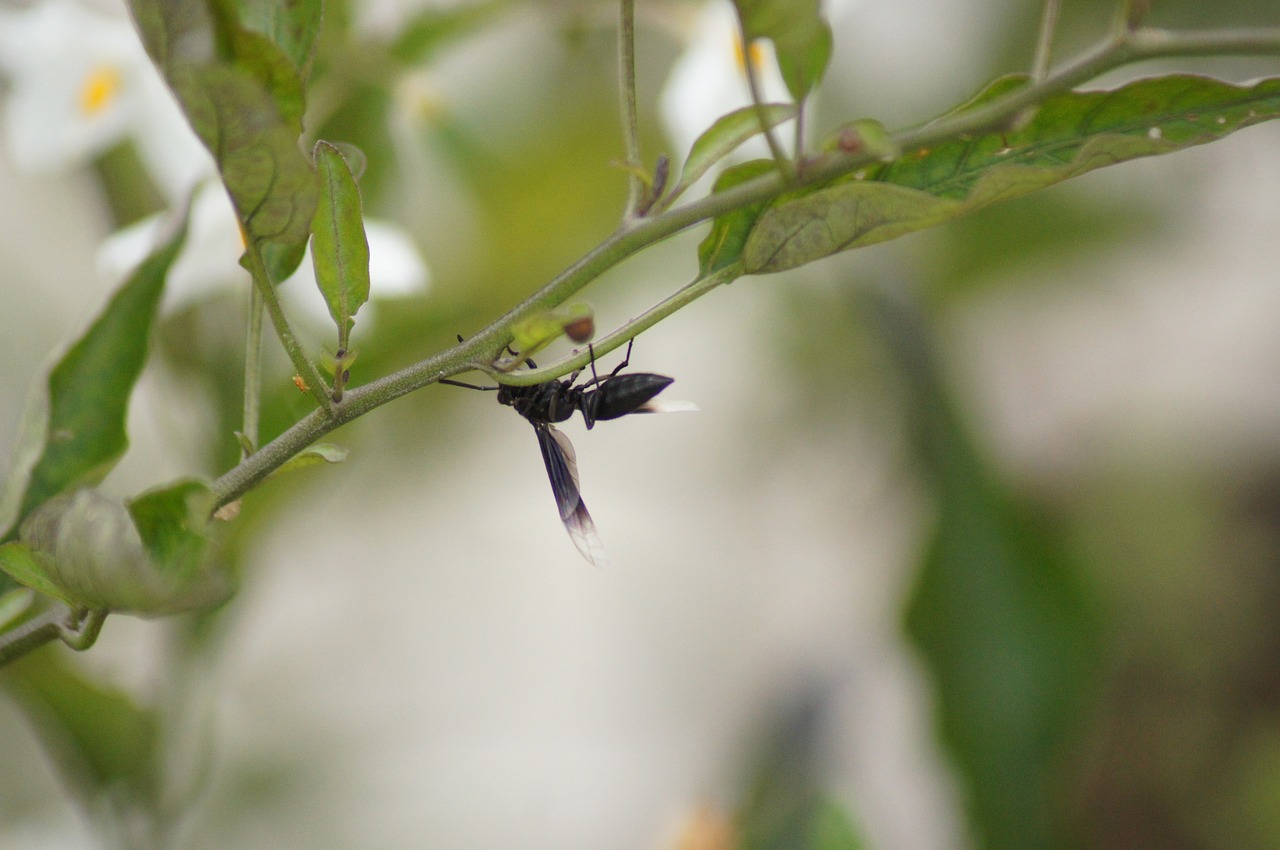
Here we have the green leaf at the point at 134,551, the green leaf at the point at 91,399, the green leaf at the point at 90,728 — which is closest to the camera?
the green leaf at the point at 134,551

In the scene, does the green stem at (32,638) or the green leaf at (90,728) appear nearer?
the green stem at (32,638)

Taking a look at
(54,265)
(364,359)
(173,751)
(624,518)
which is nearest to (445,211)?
(364,359)

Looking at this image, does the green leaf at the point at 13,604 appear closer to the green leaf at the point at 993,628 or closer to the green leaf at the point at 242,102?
the green leaf at the point at 242,102

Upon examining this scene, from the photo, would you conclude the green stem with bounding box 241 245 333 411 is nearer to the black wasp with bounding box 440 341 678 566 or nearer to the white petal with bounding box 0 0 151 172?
the black wasp with bounding box 440 341 678 566

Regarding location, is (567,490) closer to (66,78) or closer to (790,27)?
(790,27)

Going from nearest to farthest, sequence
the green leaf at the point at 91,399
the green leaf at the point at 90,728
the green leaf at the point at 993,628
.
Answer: the green leaf at the point at 91,399 < the green leaf at the point at 90,728 < the green leaf at the point at 993,628

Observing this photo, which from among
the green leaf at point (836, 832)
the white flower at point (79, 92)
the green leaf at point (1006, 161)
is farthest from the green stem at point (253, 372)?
the green leaf at point (836, 832)

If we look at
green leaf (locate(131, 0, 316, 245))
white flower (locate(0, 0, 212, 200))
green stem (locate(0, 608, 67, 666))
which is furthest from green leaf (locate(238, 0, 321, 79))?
white flower (locate(0, 0, 212, 200))

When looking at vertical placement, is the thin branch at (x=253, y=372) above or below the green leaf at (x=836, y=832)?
above

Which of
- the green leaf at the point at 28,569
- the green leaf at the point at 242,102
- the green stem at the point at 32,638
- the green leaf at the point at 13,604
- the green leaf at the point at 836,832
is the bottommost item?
the green leaf at the point at 836,832
